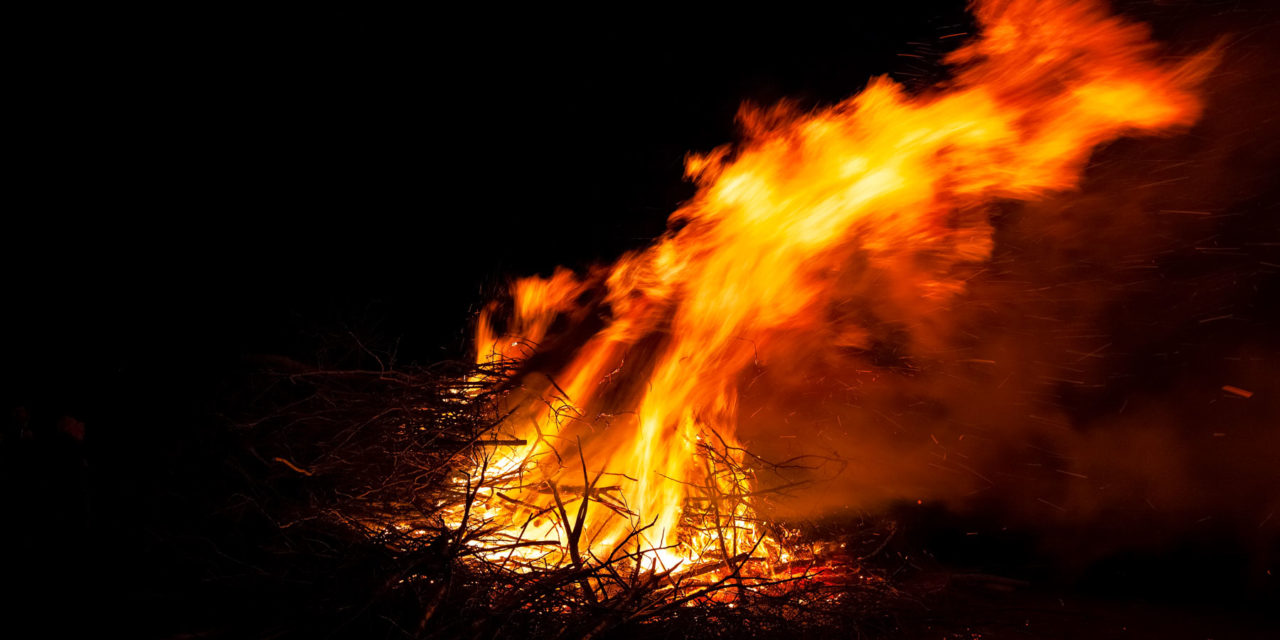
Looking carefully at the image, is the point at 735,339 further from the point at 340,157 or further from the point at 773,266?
the point at 340,157

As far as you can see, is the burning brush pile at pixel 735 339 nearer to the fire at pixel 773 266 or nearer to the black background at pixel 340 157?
the fire at pixel 773 266

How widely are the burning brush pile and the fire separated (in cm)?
1

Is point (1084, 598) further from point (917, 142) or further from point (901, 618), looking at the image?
point (917, 142)

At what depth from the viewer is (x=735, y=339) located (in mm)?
3289

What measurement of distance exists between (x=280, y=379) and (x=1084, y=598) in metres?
3.63

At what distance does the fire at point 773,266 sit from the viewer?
276 cm

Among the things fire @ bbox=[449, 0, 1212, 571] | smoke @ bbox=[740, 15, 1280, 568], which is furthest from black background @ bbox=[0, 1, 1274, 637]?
smoke @ bbox=[740, 15, 1280, 568]

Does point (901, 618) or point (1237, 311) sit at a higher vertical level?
point (1237, 311)

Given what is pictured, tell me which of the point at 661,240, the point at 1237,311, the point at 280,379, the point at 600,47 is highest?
the point at 600,47

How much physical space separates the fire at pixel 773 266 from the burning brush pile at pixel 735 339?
0.04 ft

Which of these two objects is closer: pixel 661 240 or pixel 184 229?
pixel 661 240

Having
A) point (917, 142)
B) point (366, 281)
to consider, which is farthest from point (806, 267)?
point (366, 281)

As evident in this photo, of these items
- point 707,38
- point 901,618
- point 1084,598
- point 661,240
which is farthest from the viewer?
point 707,38

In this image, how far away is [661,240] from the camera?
11.8 ft
